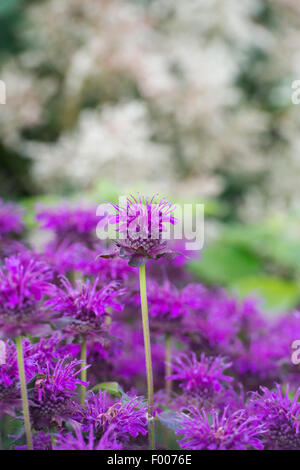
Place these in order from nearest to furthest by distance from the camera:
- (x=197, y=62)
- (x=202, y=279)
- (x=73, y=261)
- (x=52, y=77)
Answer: (x=73, y=261), (x=202, y=279), (x=197, y=62), (x=52, y=77)

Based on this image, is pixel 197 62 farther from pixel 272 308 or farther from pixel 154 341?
pixel 154 341

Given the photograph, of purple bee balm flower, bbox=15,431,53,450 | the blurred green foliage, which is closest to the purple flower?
purple bee balm flower, bbox=15,431,53,450

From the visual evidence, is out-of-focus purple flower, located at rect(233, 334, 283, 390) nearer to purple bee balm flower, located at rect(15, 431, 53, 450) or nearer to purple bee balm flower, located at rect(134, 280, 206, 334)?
purple bee balm flower, located at rect(134, 280, 206, 334)

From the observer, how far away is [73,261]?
2.14 ft

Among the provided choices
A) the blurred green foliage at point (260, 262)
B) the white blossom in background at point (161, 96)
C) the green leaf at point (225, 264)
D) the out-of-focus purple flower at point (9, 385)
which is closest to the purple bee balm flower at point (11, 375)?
the out-of-focus purple flower at point (9, 385)

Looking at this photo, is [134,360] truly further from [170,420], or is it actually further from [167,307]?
[170,420]

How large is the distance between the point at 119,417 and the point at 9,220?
1.38 ft

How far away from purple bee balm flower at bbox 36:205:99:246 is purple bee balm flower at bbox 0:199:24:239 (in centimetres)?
4

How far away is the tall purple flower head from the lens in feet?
1.54

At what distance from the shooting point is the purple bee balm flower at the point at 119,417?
1.51ft

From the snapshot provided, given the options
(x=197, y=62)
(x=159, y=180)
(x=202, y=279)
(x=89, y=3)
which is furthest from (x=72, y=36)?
(x=202, y=279)

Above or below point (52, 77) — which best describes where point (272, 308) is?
below

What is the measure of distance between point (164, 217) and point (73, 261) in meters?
0.19

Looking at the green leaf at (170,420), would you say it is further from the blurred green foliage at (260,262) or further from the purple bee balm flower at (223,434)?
the blurred green foliage at (260,262)
